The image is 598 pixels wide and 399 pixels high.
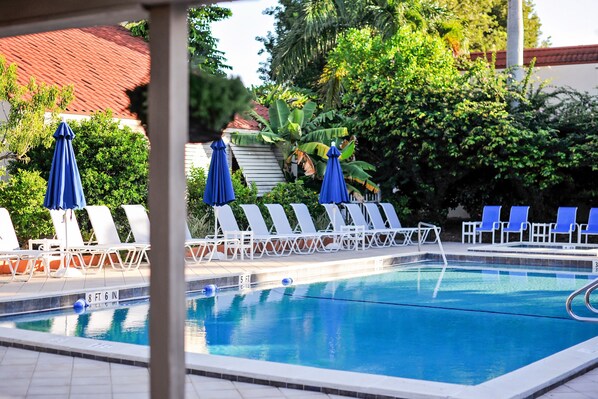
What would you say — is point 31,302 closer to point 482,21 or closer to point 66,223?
point 66,223

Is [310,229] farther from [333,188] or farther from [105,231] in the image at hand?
[105,231]

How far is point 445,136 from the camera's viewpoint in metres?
20.8

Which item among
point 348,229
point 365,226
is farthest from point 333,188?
point 365,226

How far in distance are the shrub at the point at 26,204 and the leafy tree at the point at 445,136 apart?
32.7 ft

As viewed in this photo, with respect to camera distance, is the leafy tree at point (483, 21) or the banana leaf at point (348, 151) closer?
the banana leaf at point (348, 151)

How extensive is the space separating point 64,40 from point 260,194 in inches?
247

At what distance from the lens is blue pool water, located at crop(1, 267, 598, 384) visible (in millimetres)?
8133

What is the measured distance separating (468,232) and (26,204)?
10.8m

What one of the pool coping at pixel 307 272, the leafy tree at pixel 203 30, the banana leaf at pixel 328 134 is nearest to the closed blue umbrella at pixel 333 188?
the pool coping at pixel 307 272

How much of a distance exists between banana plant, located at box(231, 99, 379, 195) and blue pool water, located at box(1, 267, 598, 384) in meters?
7.90

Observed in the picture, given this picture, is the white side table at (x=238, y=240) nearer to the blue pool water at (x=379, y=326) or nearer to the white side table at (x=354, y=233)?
the blue pool water at (x=379, y=326)

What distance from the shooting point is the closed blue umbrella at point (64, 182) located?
12109 mm

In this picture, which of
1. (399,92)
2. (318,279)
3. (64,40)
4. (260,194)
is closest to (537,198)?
(399,92)

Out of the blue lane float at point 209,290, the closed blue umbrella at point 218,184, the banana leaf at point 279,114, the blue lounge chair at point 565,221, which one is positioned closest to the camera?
the blue lane float at point 209,290
